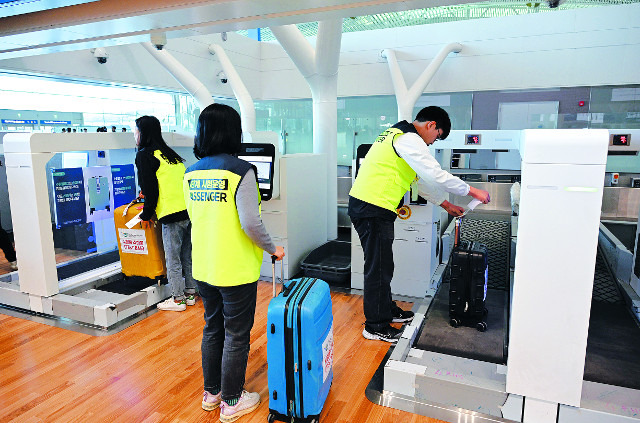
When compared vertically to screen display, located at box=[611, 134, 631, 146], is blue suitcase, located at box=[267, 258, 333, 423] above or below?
below

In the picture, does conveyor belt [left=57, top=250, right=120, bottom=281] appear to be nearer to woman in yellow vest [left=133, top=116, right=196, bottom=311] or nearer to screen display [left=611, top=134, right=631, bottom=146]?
woman in yellow vest [left=133, top=116, right=196, bottom=311]

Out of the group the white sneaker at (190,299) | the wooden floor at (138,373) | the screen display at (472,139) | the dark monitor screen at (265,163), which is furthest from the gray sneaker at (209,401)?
the screen display at (472,139)

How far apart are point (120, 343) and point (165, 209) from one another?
1.04 metres

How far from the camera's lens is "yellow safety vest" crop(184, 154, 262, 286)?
2.07 metres

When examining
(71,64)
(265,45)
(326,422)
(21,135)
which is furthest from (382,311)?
(265,45)

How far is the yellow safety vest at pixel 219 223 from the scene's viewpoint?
6.78ft

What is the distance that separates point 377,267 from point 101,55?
4408 millimetres

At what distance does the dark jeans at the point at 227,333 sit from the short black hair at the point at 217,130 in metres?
0.68

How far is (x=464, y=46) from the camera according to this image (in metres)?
6.44

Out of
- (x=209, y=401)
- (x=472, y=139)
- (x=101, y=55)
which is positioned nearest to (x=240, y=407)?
(x=209, y=401)

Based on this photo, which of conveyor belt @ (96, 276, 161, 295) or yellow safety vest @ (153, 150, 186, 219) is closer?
yellow safety vest @ (153, 150, 186, 219)

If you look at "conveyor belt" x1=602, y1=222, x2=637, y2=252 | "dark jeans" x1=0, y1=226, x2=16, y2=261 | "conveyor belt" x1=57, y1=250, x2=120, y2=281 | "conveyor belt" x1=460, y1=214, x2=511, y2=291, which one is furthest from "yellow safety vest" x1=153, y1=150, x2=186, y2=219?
"conveyor belt" x1=602, y1=222, x2=637, y2=252

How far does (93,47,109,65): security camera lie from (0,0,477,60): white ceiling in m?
3.69

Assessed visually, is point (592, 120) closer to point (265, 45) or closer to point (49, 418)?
point (265, 45)
